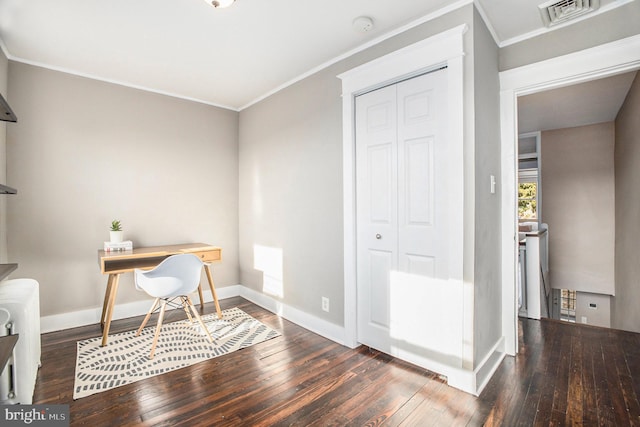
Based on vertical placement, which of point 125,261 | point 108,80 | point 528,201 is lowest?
point 125,261

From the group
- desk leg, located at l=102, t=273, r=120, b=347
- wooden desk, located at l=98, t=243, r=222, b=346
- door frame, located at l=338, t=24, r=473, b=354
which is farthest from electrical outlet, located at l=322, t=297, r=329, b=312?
desk leg, located at l=102, t=273, r=120, b=347

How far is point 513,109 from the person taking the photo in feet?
8.17

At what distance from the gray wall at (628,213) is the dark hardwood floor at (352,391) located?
1108 mm

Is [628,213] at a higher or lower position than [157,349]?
higher

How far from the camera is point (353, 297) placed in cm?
271

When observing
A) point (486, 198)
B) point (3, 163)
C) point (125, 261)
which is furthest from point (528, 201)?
point (3, 163)

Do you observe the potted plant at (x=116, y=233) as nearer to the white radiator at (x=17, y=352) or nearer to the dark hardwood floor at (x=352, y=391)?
the dark hardwood floor at (x=352, y=391)

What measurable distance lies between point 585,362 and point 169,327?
352 cm

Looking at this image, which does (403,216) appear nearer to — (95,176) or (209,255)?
(209,255)

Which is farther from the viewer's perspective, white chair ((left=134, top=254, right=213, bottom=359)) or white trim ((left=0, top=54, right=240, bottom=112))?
white trim ((left=0, top=54, right=240, bottom=112))

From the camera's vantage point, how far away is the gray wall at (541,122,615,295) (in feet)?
16.1

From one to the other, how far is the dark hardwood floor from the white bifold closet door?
30 cm

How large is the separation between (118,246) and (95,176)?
30.8 inches

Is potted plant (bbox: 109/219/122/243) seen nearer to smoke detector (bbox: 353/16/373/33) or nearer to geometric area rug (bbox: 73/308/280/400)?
geometric area rug (bbox: 73/308/280/400)
